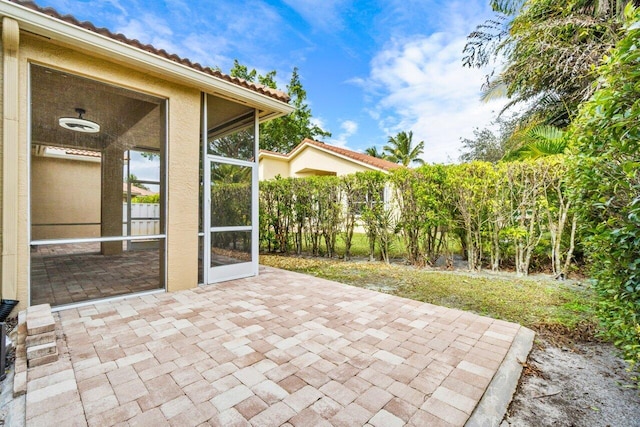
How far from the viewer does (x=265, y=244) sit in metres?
9.80

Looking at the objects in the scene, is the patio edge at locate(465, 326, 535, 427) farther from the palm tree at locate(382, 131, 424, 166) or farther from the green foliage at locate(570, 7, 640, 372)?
the palm tree at locate(382, 131, 424, 166)

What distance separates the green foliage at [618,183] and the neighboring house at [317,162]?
12.2 meters

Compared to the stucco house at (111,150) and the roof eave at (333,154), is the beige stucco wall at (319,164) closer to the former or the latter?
the roof eave at (333,154)

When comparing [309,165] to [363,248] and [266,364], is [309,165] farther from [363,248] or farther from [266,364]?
[266,364]

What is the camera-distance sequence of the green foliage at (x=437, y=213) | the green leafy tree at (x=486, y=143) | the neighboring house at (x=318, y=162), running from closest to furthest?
the green foliage at (x=437, y=213)
the neighboring house at (x=318, y=162)
the green leafy tree at (x=486, y=143)

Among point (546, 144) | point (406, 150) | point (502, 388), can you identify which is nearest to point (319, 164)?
point (546, 144)

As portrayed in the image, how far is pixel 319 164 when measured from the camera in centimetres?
1705

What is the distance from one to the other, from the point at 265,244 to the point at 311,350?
22.9 ft

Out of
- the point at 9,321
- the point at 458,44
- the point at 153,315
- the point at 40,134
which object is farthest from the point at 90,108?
the point at 458,44

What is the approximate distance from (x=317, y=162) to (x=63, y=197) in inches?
479

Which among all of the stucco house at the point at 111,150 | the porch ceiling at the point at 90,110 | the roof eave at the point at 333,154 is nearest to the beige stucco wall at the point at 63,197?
the stucco house at the point at 111,150

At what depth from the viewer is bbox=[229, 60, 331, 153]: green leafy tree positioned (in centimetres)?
2517

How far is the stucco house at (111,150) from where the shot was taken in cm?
362

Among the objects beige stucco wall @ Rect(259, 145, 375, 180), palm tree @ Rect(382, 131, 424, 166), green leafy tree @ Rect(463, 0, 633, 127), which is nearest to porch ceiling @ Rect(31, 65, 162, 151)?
green leafy tree @ Rect(463, 0, 633, 127)
